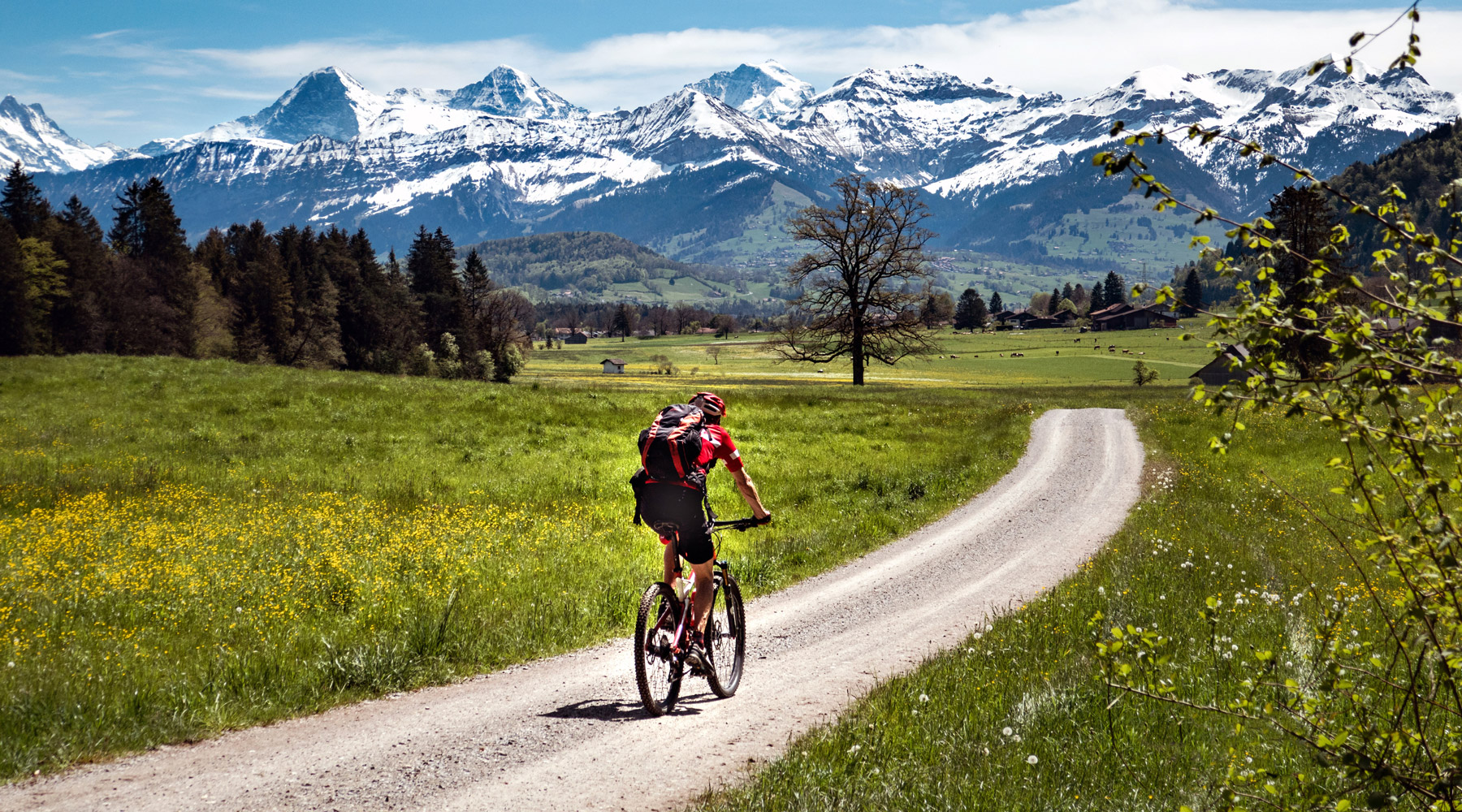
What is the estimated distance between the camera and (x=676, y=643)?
29.0 feet

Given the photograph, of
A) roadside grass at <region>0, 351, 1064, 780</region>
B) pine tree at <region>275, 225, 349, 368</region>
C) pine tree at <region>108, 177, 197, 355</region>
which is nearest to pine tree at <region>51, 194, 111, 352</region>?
pine tree at <region>108, 177, 197, 355</region>

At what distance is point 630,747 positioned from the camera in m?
7.94

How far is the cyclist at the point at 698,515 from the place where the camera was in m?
8.78

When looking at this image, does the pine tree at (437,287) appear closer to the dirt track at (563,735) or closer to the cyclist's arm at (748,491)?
the dirt track at (563,735)

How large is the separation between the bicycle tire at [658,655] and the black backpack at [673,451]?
0.90 meters

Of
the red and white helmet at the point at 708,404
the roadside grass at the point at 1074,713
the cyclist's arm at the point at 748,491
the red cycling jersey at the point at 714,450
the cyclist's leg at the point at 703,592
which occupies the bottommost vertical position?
the roadside grass at the point at 1074,713

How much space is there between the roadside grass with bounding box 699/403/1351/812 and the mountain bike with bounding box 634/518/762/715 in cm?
163

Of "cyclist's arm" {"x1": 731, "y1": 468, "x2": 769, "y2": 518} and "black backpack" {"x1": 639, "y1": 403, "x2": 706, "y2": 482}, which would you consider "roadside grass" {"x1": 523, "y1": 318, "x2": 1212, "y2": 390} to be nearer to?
"cyclist's arm" {"x1": 731, "y1": 468, "x2": 769, "y2": 518}

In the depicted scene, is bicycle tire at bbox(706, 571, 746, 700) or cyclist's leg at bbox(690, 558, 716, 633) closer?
cyclist's leg at bbox(690, 558, 716, 633)

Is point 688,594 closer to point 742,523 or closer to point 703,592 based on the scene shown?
point 703,592

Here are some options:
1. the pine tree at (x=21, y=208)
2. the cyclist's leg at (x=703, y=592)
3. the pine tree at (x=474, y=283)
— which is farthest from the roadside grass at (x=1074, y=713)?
the pine tree at (x=474, y=283)

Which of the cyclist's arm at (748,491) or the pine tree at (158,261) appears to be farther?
the pine tree at (158,261)

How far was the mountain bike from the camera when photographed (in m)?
8.55

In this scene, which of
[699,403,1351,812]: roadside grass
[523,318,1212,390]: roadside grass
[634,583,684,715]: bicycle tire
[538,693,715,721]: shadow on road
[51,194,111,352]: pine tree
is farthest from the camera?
[523,318,1212,390]: roadside grass
